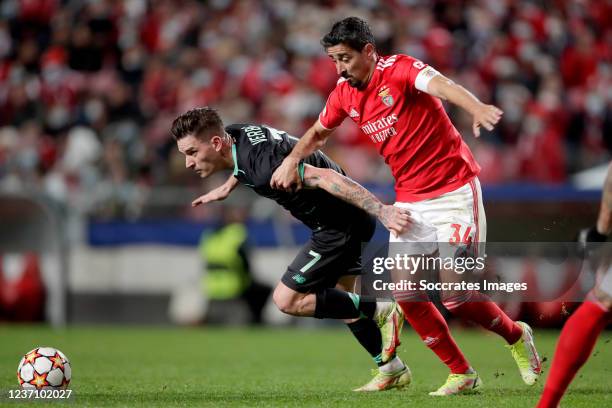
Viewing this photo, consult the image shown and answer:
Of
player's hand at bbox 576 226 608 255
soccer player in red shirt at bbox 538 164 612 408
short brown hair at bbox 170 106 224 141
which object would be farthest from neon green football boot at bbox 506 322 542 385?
short brown hair at bbox 170 106 224 141

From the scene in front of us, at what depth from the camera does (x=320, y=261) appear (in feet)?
22.5

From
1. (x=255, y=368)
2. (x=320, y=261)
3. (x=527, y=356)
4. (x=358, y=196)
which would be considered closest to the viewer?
(x=358, y=196)

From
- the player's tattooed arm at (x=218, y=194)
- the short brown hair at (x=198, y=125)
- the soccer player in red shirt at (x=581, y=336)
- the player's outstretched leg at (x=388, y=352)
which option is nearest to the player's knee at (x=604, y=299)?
the soccer player in red shirt at (x=581, y=336)

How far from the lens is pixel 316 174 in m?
6.36

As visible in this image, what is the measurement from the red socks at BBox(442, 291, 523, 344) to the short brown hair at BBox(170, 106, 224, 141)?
188 centimetres

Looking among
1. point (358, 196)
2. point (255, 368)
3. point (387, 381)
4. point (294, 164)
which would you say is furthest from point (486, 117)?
point (255, 368)

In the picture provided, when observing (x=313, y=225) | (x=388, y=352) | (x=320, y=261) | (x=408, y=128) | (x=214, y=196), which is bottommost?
(x=388, y=352)

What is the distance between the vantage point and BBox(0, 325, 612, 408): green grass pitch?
20.5 feet

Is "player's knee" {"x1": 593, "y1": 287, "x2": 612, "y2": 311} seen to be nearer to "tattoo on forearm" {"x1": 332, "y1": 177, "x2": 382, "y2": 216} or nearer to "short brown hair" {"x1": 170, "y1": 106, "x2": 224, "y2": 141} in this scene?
"tattoo on forearm" {"x1": 332, "y1": 177, "x2": 382, "y2": 216}

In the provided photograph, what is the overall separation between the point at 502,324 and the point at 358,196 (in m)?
1.34

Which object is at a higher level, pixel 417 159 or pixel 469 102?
pixel 469 102

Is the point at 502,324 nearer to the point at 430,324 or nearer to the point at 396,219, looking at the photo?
the point at 430,324

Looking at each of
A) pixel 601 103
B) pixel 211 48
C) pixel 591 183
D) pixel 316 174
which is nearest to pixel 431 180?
pixel 316 174

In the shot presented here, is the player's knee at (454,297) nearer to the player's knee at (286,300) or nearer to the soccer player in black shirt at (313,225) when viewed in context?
the soccer player in black shirt at (313,225)
